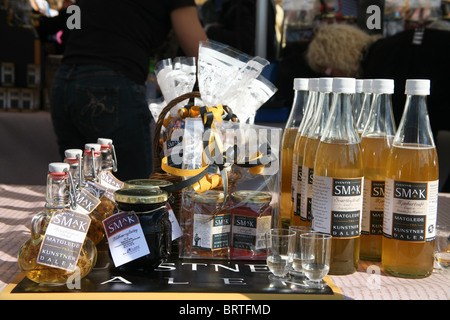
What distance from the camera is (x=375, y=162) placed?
40.5 inches

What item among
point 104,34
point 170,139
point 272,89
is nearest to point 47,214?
point 170,139

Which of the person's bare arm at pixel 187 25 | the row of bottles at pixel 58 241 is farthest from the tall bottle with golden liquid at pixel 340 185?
the person's bare arm at pixel 187 25

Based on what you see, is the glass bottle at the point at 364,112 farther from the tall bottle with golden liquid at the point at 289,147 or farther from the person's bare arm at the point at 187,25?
the person's bare arm at the point at 187,25

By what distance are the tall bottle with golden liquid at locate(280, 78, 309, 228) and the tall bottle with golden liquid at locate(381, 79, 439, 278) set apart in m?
0.30

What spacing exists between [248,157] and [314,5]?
256 centimetres

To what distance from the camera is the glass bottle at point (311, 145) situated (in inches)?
39.3

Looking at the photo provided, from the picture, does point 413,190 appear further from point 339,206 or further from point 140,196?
point 140,196

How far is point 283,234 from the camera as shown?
0.88m

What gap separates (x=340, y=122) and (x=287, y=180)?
0.96 ft

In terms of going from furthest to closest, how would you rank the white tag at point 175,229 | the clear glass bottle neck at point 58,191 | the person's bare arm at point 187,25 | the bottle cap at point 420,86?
1. the person's bare arm at point 187,25
2. the white tag at point 175,229
3. the bottle cap at point 420,86
4. the clear glass bottle neck at point 58,191

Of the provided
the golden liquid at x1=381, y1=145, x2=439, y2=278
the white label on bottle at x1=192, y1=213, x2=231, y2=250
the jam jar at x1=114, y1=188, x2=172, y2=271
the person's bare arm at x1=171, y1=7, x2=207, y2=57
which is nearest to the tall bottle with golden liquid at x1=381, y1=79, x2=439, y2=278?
the golden liquid at x1=381, y1=145, x2=439, y2=278

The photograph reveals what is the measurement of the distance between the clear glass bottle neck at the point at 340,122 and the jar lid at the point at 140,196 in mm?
338
